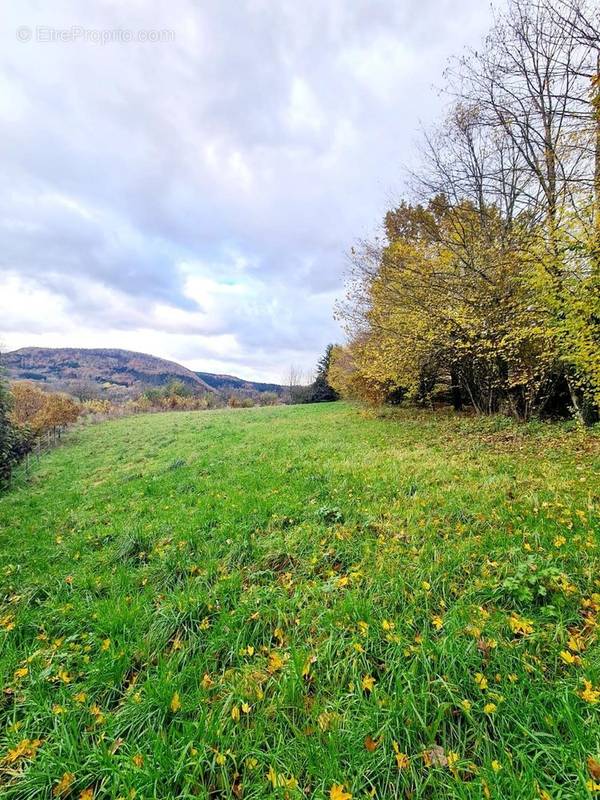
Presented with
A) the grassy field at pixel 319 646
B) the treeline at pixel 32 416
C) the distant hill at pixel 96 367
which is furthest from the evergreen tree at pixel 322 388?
the distant hill at pixel 96 367

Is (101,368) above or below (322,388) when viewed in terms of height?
above

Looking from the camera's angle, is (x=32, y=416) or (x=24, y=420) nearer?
(x=24, y=420)

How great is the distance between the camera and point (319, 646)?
2.75m

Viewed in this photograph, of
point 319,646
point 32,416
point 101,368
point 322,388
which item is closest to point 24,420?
point 32,416

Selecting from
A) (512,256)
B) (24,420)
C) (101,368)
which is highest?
(101,368)

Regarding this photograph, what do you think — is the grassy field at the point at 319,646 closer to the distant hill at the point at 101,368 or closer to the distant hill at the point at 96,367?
the distant hill at the point at 101,368

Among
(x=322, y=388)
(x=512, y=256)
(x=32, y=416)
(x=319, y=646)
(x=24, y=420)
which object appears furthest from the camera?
(x=322, y=388)

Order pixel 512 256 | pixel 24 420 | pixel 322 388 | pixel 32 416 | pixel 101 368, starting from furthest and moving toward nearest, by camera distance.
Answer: pixel 101 368 → pixel 322 388 → pixel 32 416 → pixel 24 420 → pixel 512 256

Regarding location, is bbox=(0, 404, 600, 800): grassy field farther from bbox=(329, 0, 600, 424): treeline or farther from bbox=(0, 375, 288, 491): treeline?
bbox=(0, 375, 288, 491): treeline

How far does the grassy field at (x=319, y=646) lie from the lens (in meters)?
1.98

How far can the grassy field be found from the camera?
6.49 feet

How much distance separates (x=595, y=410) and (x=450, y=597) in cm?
931

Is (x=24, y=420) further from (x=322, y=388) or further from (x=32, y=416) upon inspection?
(x=322, y=388)

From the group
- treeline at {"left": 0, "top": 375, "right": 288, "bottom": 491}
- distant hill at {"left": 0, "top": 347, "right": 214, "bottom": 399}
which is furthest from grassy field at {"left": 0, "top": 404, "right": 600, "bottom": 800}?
distant hill at {"left": 0, "top": 347, "right": 214, "bottom": 399}
